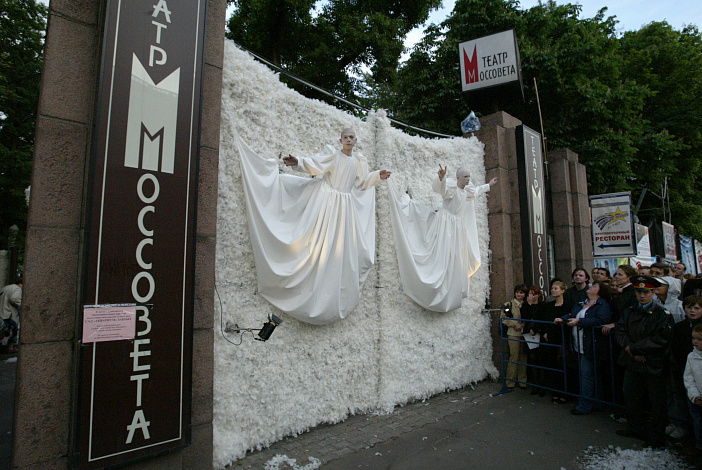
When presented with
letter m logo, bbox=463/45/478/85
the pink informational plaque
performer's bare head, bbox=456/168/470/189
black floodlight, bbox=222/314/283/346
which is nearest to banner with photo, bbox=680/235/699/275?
letter m logo, bbox=463/45/478/85

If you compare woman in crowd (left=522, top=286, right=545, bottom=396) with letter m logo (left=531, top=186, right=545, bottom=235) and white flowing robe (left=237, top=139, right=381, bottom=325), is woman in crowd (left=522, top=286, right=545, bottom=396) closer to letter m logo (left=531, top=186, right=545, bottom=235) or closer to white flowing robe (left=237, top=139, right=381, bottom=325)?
letter m logo (left=531, top=186, right=545, bottom=235)

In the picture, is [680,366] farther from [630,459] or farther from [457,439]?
[457,439]

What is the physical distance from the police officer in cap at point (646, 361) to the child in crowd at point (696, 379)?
285 millimetres

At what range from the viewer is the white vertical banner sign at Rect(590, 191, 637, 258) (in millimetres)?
10133

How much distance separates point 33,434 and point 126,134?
210 cm

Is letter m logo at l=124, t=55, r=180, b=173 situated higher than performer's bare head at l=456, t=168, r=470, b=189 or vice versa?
performer's bare head at l=456, t=168, r=470, b=189

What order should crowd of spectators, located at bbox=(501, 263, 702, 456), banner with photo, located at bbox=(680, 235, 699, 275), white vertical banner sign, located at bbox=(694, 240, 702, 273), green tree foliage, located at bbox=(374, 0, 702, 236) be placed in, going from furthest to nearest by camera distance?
white vertical banner sign, located at bbox=(694, 240, 702, 273) → banner with photo, located at bbox=(680, 235, 699, 275) → green tree foliage, located at bbox=(374, 0, 702, 236) → crowd of spectators, located at bbox=(501, 263, 702, 456)

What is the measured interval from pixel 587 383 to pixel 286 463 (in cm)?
398

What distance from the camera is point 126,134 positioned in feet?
10.0

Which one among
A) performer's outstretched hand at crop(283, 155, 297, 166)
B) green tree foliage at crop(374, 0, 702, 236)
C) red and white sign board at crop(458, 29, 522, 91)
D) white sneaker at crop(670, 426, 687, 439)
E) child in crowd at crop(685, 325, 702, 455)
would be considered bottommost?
white sneaker at crop(670, 426, 687, 439)

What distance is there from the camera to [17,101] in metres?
14.6

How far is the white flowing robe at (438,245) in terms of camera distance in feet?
18.8

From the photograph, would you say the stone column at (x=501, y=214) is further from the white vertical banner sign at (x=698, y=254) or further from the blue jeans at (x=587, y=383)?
the white vertical banner sign at (x=698, y=254)

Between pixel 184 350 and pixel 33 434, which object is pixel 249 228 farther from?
pixel 33 434
